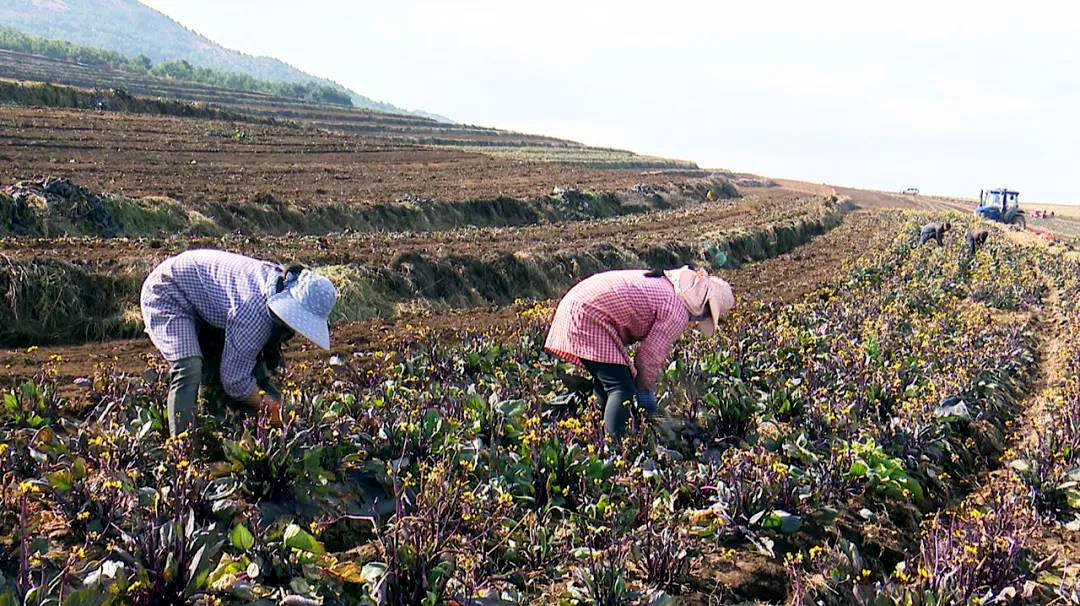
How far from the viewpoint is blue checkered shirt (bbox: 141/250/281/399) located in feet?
14.9

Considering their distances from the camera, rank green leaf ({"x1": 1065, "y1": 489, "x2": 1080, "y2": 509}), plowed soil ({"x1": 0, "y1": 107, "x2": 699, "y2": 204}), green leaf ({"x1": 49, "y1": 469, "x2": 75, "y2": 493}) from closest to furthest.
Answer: green leaf ({"x1": 49, "y1": 469, "x2": 75, "y2": 493}), green leaf ({"x1": 1065, "y1": 489, "x2": 1080, "y2": 509}), plowed soil ({"x1": 0, "y1": 107, "x2": 699, "y2": 204})

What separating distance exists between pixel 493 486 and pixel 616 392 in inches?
54.6

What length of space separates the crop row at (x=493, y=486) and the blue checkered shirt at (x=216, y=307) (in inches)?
18.6

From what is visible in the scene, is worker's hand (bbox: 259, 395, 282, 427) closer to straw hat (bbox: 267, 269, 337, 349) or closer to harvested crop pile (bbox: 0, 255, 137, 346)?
straw hat (bbox: 267, 269, 337, 349)

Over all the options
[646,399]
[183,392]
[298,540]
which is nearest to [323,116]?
[646,399]

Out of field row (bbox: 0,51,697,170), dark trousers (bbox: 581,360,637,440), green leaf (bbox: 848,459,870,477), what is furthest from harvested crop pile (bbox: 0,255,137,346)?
field row (bbox: 0,51,697,170)

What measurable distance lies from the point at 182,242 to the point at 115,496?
378 inches

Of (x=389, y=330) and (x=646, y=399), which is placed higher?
(x=646, y=399)

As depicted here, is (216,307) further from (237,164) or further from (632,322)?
(237,164)

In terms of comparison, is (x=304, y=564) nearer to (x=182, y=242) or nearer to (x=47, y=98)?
(x=182, y=242)

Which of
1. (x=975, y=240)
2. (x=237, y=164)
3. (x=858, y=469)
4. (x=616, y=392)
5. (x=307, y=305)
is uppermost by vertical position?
(x=237, y=164)

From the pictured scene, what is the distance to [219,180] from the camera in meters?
21.9

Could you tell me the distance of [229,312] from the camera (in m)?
4.57

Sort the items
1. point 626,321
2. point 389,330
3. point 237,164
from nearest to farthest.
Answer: point 626,321, point 389,330, point 237,164
